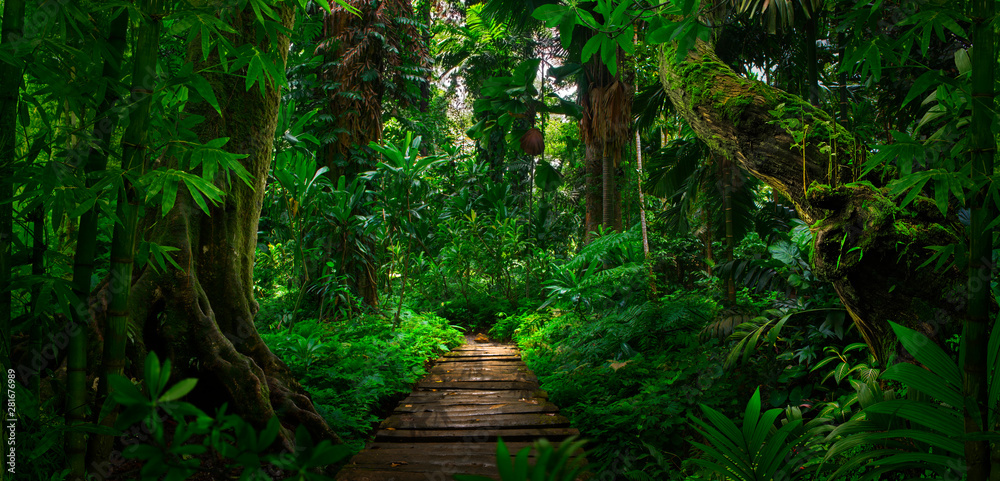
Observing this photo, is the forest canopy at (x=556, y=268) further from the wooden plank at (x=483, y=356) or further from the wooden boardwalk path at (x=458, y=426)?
the wooden plank at (x=483, y=356)

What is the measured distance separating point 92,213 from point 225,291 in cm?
166

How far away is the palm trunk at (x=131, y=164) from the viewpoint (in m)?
1.15

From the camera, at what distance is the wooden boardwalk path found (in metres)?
2.30

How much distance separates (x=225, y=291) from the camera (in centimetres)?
271

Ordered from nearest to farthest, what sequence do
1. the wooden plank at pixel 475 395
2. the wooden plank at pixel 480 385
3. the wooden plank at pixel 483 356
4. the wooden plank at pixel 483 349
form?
the wooden plank at pixel 475 395, the wooden plank at pixel 480 385, the wooden plank at pixel 483 356, the wooden plank at pixel 483 349

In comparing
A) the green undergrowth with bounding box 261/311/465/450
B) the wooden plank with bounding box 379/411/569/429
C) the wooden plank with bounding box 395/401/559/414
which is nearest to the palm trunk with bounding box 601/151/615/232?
the green undergrowth with bounding box 261/311/465/450

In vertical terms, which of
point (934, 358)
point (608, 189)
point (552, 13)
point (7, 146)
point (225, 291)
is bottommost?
point (934, 358)

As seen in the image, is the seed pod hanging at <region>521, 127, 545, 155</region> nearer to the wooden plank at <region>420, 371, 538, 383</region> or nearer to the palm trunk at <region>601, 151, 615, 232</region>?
the palm trunk at <region>601, 151, 615, 232</region>

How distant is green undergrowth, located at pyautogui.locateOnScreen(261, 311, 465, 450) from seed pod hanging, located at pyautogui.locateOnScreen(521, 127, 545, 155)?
136 inches

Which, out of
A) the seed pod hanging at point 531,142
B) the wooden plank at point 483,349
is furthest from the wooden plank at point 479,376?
the seed pod hanging at point 531,142

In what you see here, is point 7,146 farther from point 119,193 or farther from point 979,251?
point 979,251

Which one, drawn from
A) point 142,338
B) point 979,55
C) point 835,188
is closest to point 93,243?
point 142,338

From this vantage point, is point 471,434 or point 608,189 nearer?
point 471,434

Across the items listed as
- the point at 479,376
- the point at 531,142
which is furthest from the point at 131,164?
the point at 531,142
